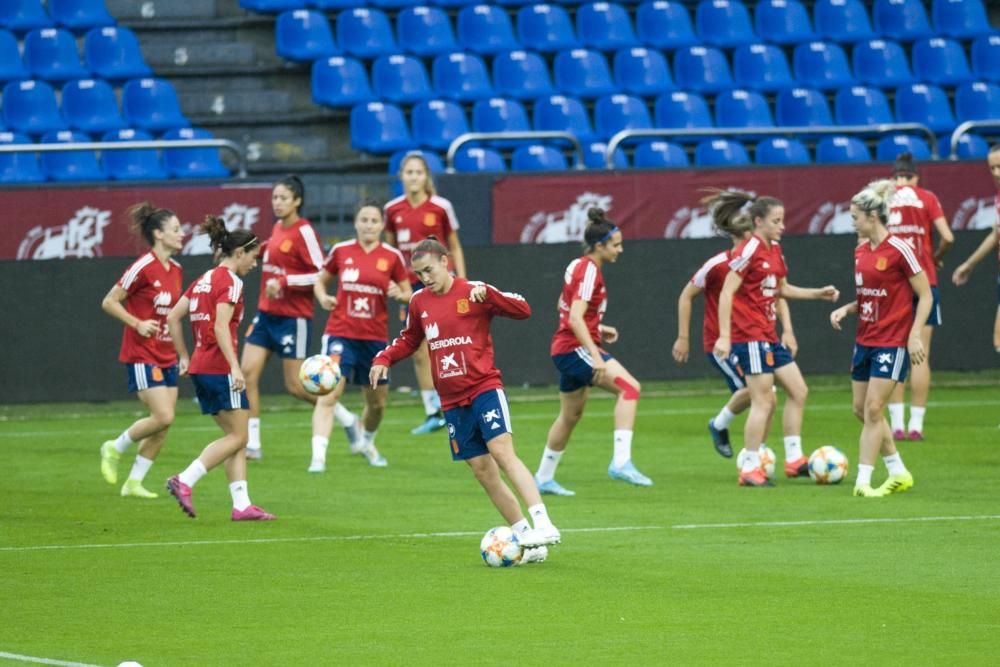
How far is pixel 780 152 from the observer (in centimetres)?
2344

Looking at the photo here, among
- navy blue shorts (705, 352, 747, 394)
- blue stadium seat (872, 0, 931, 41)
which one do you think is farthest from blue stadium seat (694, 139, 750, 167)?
navy blue shorts (705, 352, 747, 394)

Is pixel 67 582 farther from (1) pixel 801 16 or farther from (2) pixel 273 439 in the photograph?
(1) pixel 801 16

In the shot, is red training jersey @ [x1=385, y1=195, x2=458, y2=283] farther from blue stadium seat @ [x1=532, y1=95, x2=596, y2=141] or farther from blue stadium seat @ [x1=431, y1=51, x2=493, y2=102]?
blue stadium seat @ [x1=431, y1=51, x2=493, y2=102]

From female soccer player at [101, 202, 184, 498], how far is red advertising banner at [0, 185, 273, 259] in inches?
249

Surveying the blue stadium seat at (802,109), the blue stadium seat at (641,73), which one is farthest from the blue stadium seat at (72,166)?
the blue stadium seat at (802,109)

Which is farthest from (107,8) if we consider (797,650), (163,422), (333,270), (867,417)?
(797,650)

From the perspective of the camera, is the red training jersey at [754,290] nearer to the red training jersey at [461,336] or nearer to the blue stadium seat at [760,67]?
the red training jersey at [461,336]

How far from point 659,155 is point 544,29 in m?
3.53

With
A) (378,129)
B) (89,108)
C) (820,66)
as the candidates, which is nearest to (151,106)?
(89,108)

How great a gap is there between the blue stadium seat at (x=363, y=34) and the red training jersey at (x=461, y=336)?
1454 centimetres

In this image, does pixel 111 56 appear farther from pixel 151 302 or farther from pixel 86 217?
pixel 151 302

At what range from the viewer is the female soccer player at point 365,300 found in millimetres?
15508

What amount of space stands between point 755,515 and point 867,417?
137 cm

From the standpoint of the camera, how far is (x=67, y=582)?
9766 mm
